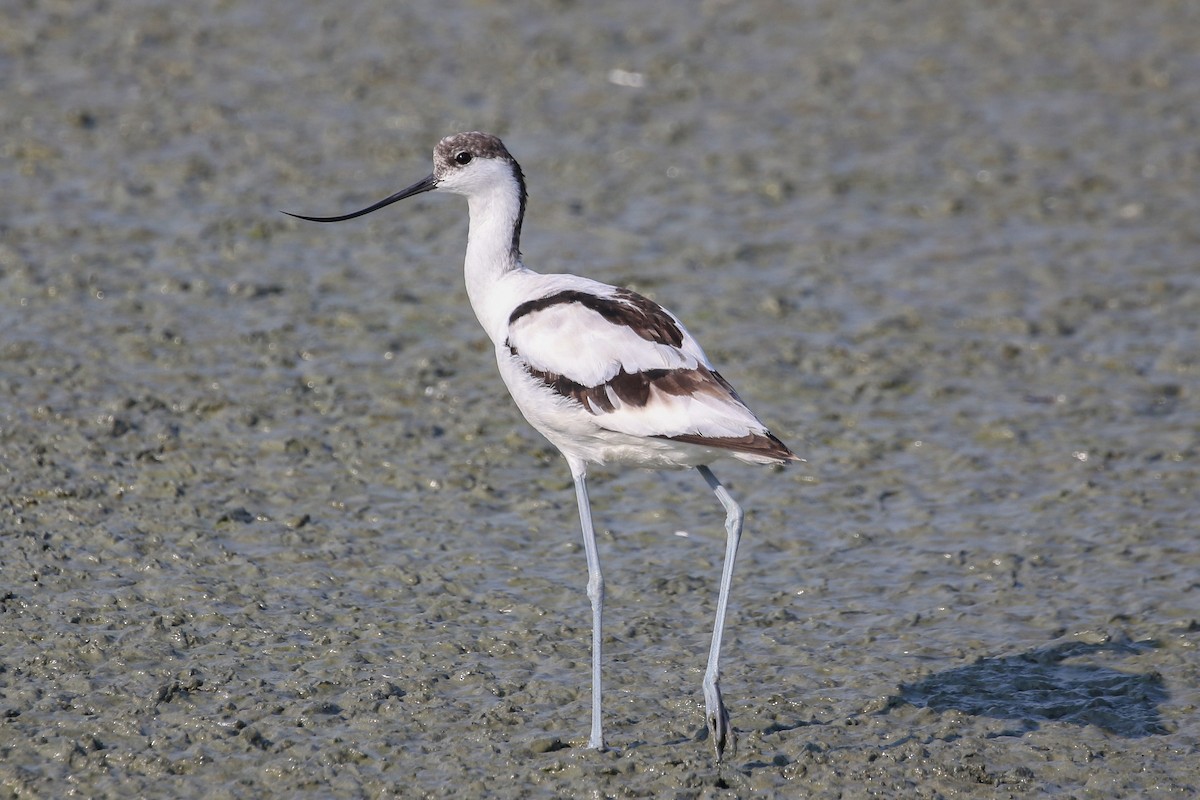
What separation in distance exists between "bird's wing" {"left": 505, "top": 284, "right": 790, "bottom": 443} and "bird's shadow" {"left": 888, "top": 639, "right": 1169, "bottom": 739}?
1.07 metres

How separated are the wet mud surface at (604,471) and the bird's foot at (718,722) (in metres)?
0.10

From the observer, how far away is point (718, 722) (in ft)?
14.5

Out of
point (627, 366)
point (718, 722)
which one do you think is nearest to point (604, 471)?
point (627, 366)

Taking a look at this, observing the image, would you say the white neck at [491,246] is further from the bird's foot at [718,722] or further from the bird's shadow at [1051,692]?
the bird's shadow at [1051,692]

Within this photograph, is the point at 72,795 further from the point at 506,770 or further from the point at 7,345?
the point at 7,345

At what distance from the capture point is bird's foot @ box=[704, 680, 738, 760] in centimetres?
442

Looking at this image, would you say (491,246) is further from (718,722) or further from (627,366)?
(718,722)

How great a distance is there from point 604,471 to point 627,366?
5.81ft

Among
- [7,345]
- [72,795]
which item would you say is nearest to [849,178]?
[7,345]

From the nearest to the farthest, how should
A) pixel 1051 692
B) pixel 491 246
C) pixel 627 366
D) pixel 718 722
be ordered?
pixel 718 722, pixel 627 366, pixel 1051 692, pixel 491 246

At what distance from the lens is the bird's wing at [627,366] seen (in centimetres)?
442

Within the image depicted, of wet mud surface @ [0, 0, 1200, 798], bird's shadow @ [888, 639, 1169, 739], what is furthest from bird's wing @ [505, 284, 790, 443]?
bird's shadow @ [888, 639, 1169, 739]

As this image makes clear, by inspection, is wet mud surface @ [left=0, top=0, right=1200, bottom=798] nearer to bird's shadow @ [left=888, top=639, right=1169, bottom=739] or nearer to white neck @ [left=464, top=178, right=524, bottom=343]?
bird's shadow @ [left=888, top=639, right=1169, bottom=739]

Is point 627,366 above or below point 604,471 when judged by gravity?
above
